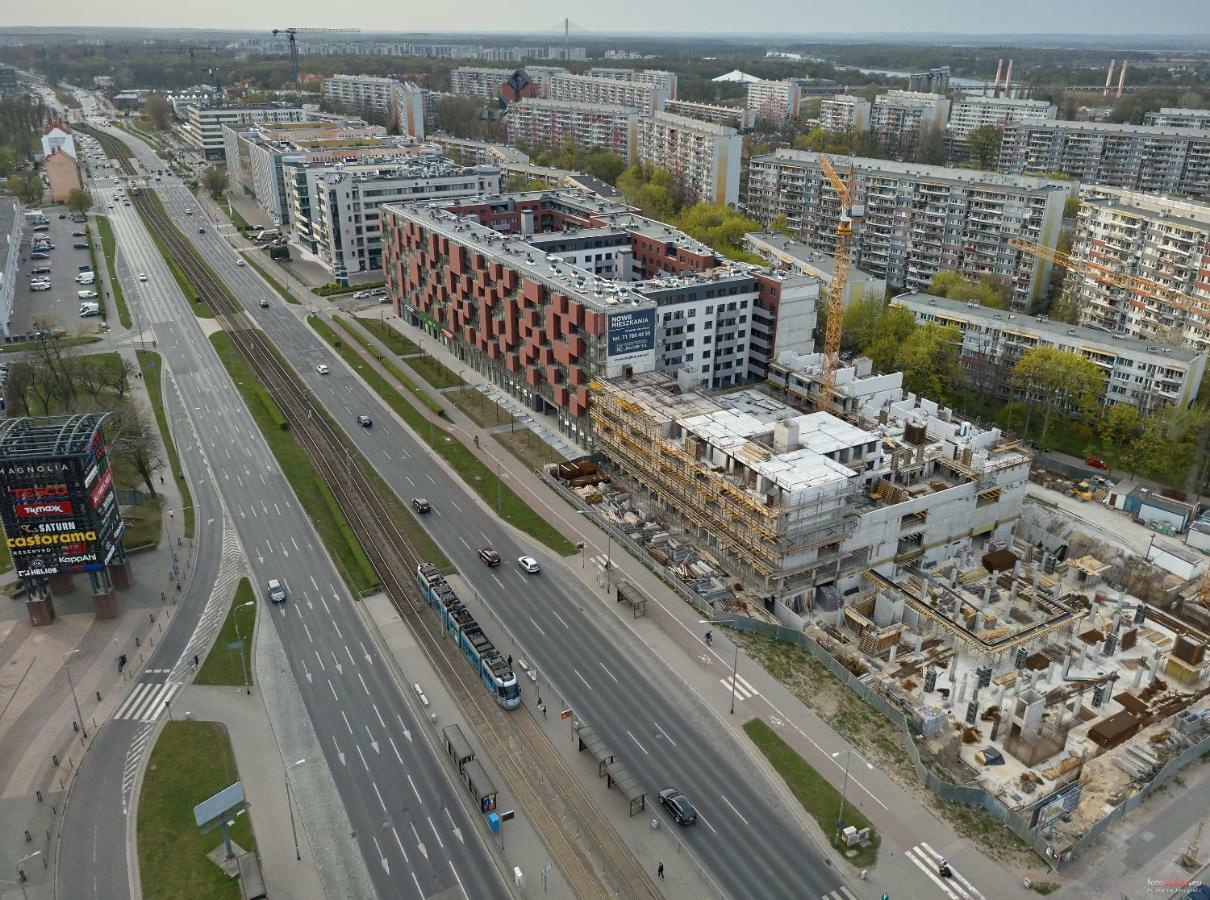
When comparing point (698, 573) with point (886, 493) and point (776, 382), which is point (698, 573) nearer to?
point (886, 493)

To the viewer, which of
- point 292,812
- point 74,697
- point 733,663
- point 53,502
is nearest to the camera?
point 292,812

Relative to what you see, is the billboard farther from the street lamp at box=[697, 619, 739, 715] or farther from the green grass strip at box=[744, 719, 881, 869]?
the green grass strip at box=[744, 719, 881, 869]

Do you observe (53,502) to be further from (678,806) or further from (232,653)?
(678,806)

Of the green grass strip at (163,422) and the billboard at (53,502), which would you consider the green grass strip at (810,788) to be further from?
the green grass strip at (163,422)

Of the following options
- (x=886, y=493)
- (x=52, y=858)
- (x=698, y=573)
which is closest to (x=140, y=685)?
(x=52, y=858)

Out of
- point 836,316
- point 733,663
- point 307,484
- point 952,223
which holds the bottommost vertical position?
point 733,663

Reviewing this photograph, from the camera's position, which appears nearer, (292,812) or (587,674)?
(292,812)

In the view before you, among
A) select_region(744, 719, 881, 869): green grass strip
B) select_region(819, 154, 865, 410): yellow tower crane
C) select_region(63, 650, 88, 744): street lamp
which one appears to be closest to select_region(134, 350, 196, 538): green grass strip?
select_region(63, 650, 88, 744): street lamp

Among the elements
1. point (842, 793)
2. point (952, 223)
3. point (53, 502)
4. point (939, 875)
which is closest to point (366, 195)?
point (952, 223)
